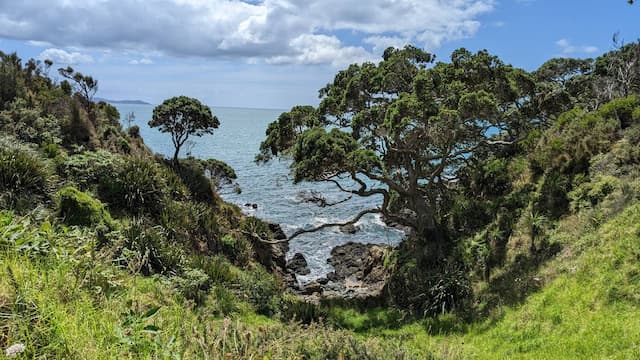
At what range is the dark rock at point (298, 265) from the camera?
27953 mm

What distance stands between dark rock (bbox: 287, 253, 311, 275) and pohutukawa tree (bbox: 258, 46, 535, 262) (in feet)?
31.2

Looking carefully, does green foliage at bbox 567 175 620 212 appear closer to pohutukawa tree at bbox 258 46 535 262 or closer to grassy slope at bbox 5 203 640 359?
grassy slope at bbox 5 203 640 359

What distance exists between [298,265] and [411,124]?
16.1 meters

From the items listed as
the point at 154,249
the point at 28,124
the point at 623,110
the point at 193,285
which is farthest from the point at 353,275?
the point at 28,124

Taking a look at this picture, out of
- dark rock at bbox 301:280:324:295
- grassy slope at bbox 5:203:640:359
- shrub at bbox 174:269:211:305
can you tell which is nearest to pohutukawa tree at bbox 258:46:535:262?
grassy slope at bbox 5:203:640:359

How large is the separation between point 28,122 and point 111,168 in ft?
18.1

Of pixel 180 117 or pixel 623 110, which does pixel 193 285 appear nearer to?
pixel 623 110

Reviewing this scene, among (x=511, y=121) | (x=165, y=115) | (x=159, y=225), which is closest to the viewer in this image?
(x=159, y=225)

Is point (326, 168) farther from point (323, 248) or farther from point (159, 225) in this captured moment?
point (323, 248)

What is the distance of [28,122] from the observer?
56.0ft

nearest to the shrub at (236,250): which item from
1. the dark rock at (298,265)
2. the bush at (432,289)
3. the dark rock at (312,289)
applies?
the dark rock at (312,289)

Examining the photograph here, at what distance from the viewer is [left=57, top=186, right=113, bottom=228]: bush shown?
10.4 m

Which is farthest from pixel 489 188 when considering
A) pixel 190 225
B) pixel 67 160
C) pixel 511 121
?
pixel 67 160

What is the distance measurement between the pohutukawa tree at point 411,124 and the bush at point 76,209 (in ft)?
21.4
